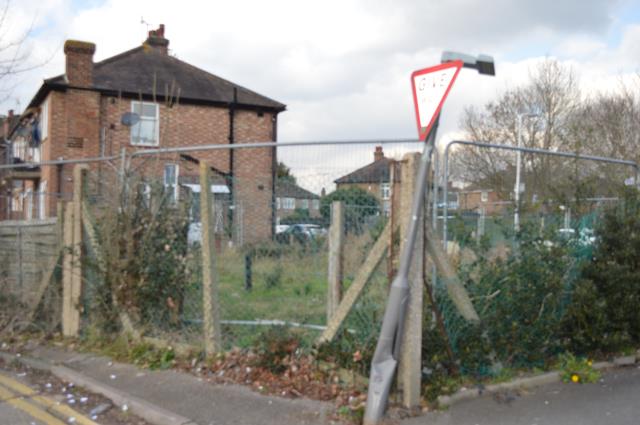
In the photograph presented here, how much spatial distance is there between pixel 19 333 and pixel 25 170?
58.4ft

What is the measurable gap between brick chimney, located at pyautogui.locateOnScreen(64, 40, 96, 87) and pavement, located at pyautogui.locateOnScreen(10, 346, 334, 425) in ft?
56.8

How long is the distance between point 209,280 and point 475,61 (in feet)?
10.6

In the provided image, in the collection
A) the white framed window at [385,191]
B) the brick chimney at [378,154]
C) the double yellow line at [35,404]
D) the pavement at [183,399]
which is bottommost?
the double yellow line at [35,404]

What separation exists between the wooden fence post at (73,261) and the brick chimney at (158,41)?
22.2 metres

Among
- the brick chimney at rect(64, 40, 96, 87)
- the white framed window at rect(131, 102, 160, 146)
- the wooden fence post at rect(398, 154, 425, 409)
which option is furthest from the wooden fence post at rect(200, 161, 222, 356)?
the brick chimney at rect(64, 40, 96, 87)

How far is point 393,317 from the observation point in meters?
4.78

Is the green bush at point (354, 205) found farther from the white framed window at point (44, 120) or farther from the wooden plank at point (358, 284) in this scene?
the white framed window at point (44, 120)

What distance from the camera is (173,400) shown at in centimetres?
544

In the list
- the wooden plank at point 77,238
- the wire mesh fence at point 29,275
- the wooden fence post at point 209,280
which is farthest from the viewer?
the wire mesh fence at point 29,275

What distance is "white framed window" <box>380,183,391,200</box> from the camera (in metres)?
5.31

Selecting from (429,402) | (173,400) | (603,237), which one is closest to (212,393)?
(173,400)

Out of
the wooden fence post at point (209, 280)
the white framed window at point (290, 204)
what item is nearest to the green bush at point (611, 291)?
the white framed window at point (290, 204)

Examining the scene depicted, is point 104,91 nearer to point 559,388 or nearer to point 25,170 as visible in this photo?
point 25,170

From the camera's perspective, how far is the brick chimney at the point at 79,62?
21.7 m
